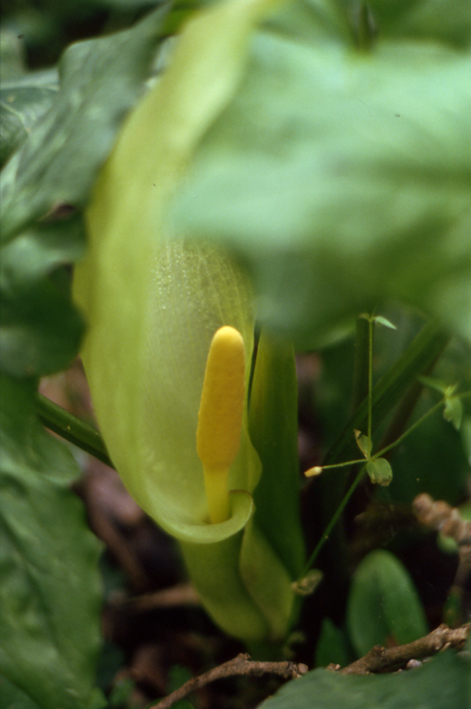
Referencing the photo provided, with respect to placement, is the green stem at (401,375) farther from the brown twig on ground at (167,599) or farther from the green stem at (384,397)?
the brown twig on ground at (167,599)

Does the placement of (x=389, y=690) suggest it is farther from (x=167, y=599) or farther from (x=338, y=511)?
(x=167, y=599)

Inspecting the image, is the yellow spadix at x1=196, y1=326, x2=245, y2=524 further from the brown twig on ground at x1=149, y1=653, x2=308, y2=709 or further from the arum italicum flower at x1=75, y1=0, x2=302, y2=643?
the brown twig on ground at x1=149, y1=653, x2=308, y2=709

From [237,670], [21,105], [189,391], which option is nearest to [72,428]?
[189,391]

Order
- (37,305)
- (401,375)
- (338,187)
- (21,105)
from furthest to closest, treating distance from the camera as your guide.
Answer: (21,105)
(401,375)
(37,305)
(338,187)

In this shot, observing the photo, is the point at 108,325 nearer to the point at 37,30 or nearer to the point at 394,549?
the point at 394,549

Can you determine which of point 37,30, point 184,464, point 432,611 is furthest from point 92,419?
point 37,30

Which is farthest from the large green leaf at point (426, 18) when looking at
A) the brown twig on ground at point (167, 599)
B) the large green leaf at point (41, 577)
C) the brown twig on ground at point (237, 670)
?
the brown twig on ground at point (167, 599)

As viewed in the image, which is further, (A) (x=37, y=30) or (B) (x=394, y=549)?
(A) (x=37, y=30)
